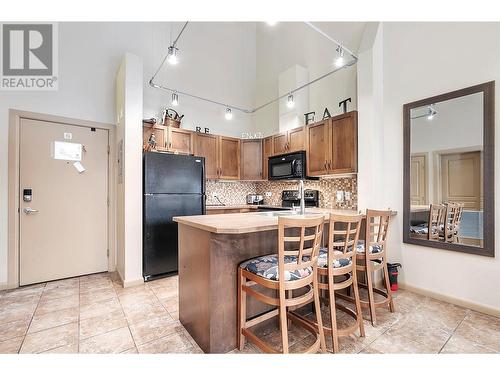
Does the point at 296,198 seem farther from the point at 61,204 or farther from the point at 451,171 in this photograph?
the point at 61,204

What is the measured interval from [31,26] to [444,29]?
16.1 feet

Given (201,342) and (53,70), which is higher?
(53,70)

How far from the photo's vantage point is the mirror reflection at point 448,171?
244 centimetres

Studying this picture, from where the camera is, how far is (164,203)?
10.9 feet

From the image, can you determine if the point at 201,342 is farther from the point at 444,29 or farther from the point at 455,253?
the point at 444,29

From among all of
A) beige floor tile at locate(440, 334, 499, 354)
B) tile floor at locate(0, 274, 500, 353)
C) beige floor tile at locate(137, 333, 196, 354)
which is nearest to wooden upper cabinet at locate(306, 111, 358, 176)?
tile floor at locate(0, 274, 500, 353)

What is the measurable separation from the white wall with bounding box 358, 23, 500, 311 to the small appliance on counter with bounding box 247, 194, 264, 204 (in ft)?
7.94

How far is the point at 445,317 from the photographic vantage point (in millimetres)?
2248

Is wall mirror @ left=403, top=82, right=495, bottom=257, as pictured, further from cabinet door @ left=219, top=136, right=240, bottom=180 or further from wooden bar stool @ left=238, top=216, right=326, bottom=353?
cabinet door @ left=219, top=136, right=240, bottom=180

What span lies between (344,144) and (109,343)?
10.9 ft

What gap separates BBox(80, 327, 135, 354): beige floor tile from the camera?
177cm

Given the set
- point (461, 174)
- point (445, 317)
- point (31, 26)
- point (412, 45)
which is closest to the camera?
point (445, 317)

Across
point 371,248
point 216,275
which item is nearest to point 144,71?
point 216,275

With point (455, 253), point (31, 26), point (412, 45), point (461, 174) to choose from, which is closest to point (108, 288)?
point (31, 26)
